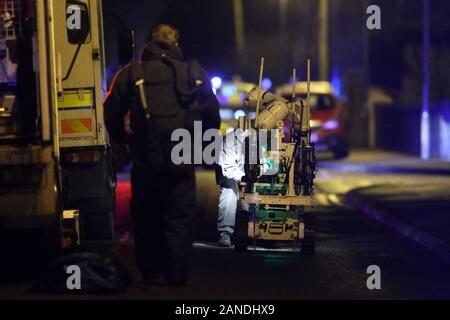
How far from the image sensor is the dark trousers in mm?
8094

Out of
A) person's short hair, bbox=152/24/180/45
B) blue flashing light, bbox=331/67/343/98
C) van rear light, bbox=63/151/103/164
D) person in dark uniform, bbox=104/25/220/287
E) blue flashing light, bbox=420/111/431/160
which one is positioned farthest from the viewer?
blue flashing light, bbox=331/67/343/98

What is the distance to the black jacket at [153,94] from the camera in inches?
317

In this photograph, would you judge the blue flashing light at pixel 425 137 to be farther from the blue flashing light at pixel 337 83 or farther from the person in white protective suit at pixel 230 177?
the person in white protective suit at pixel 230 177

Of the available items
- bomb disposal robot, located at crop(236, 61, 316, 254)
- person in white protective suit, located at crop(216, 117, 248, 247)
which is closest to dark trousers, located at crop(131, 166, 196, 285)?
bomb disposal robot, located at crop(236, 61, 316, 254)

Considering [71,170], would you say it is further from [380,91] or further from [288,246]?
[380,91]

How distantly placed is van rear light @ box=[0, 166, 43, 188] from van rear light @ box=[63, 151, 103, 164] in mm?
2584

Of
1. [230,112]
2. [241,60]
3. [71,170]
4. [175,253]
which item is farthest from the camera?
[241,60]

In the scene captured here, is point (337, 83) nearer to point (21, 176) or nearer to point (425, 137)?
point (425, 137)

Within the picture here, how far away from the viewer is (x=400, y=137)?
3434 centimetres

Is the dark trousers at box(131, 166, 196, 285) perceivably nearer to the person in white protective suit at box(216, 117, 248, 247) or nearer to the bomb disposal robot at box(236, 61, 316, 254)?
the bomb disposal robot at box(236, 61, 316, 254)

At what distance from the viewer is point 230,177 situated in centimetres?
1103

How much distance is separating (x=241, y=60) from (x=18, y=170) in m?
40.0

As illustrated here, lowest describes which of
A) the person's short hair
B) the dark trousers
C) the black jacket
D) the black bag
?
the black bag

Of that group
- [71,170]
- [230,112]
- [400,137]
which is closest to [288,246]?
[71,170]
